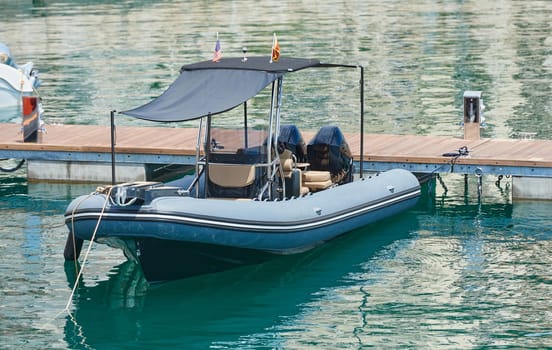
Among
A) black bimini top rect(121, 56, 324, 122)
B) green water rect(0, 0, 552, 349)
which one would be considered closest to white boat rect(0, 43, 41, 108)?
green water rect(0, 0, 552, 349)

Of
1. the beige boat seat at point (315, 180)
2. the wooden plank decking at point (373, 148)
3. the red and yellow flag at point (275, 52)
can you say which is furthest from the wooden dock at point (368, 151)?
the red and yellow flag at point (275, 52)

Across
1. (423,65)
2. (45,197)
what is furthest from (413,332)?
(423,65)

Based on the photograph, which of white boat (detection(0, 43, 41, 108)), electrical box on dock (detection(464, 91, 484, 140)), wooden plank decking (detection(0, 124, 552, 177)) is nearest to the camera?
wooden plank decking (detection(0, 124, 552, 177))

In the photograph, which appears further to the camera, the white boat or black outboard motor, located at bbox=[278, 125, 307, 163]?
the white boat

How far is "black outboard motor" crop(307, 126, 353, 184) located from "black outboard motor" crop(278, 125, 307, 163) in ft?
0.45

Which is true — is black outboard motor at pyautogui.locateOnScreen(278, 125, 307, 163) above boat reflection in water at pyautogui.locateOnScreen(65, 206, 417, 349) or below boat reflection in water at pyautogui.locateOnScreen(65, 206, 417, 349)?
above

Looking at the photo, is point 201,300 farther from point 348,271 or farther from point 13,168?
point 13,168

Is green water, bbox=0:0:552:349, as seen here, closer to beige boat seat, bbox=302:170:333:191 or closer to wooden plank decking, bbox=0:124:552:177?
wooden plank decking, bbox=0:124:552:177

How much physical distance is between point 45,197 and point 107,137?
1.81 meters

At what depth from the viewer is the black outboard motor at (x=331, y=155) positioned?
1833 centimetres

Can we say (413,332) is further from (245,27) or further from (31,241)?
(245,27)

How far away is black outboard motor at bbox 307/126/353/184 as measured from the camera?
18.3 meters

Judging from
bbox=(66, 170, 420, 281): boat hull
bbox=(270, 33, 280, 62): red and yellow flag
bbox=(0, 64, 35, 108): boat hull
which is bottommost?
bbox=(66, 170, 420, 281): boat hull

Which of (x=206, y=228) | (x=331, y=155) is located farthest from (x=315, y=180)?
(x=206, y=228)
